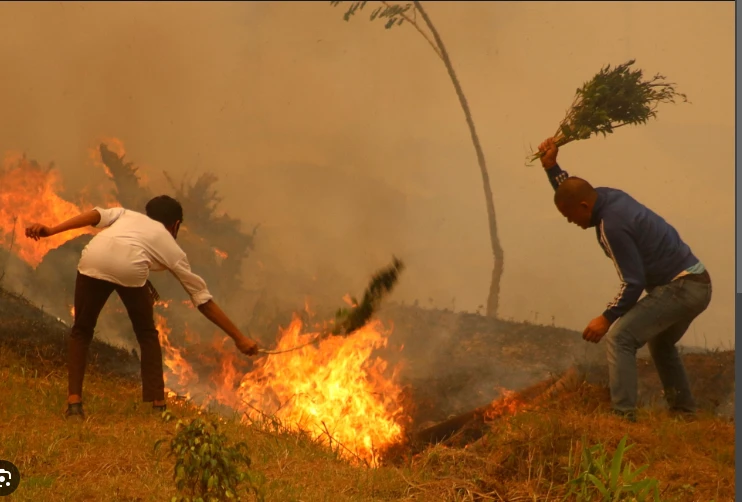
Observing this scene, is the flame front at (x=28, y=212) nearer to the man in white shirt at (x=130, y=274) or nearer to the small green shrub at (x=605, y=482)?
the man in white shirt at (x=130, y=274)

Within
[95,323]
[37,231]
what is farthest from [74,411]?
[37,231]

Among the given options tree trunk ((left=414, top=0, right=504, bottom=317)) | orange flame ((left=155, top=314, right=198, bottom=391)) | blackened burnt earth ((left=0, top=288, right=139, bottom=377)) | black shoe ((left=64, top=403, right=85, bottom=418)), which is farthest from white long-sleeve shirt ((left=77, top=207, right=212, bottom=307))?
tree trunk ((left=414, top=0, right=504, bottom=317))

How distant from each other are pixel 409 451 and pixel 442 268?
3.66 m

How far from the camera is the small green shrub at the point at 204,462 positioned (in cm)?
336

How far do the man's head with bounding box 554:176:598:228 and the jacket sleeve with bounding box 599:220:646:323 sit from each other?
18cm

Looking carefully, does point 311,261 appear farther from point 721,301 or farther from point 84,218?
point 721,301

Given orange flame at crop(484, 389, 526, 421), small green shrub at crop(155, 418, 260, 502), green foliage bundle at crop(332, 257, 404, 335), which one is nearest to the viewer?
small green shrub at crop(155, 418, 260, 502)

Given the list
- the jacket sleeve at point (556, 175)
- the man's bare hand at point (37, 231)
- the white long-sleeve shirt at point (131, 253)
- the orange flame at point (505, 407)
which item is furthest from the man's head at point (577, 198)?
the man's bare hand at point (37, 231)

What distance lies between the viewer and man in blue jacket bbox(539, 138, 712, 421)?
5.73m

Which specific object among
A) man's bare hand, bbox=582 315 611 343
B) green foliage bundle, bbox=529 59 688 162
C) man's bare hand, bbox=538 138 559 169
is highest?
green foliage bundle, bbox=529 59 688 162

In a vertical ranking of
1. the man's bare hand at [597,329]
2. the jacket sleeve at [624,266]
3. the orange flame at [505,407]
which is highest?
the jacket sleeve at [624,266]

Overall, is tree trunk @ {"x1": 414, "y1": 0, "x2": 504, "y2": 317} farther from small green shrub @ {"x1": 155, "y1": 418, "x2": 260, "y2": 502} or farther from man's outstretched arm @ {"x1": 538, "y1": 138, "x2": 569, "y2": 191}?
small green shrub @ {"x1": 155, "y1": 418, "x2": 260, "y2": 502}

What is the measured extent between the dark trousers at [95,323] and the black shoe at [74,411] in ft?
0.29

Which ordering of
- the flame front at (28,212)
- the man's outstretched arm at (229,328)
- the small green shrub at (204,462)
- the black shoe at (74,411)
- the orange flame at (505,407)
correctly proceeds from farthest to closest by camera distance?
the flame front at (28,212) → the orange flame at (505,407) → the black shoe at (74,411) → the man's outstretched arm at (229,328) → the small green shrub at (204,462)
